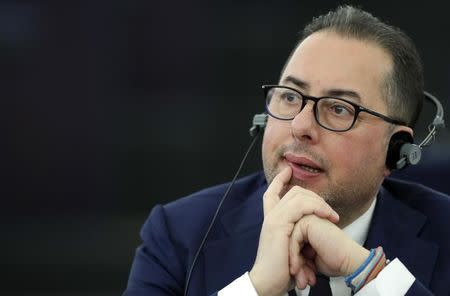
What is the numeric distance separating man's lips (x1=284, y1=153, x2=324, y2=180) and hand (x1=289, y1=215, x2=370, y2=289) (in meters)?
0.13

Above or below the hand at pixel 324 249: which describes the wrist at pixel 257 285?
below

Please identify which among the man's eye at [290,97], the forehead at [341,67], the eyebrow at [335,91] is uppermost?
the forehead at [341,67]

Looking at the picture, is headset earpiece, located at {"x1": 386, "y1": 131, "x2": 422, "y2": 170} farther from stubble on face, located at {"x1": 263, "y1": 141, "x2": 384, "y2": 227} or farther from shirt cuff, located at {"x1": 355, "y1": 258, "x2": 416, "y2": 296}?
shirt cuff, located at {"x1": 355, "y1": 258, "x2": 416, "y2": 296}

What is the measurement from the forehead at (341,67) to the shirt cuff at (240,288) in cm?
51

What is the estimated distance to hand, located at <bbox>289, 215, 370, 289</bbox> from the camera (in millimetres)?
1665

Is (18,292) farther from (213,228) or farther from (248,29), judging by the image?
(213,228)

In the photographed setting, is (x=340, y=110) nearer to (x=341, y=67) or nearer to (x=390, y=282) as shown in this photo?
(x=341, y=67)

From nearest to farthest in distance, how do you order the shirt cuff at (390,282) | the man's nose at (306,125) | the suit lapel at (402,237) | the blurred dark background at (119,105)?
the shirt cuff at (390,282) < the man's nose at (306,125) < the suit lapel at (402,237) < the blurred dark background at (119,105)

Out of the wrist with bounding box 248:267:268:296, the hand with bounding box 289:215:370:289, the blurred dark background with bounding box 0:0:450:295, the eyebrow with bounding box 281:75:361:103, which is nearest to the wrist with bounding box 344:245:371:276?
the hand with bounding box 289:215:370:289

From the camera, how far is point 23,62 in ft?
11.4

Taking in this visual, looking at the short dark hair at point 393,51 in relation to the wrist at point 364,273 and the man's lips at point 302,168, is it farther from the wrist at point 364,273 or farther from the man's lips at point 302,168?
the wrist at point 364,273

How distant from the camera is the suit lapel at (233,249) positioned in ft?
6.10

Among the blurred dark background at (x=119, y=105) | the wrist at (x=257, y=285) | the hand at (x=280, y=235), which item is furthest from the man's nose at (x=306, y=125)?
the blurred dark background at (x=119, y=105)

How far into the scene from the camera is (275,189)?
179 cm
